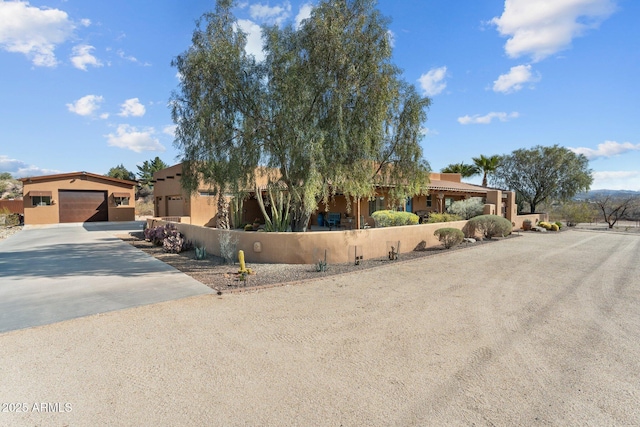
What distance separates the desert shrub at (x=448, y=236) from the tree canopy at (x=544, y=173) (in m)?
23.0

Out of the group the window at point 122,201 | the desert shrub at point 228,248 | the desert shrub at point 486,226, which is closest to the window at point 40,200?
the window at point 122,201

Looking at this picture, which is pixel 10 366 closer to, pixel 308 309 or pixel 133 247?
pixel 308 309

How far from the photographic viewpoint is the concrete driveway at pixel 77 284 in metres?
5.73

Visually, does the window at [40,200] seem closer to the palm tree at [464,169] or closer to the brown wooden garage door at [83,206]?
the brown wooden garage door at [83,206]

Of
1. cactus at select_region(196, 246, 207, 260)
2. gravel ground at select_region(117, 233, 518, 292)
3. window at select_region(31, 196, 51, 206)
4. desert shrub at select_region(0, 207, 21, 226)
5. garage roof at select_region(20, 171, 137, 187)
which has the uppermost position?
garage roof at select_region(20, 171, 137, 187)

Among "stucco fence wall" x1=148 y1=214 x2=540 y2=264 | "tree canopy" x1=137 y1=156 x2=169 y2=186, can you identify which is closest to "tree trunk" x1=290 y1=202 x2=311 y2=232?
"stucco fence wall" x1=148 y1=214 x2=540 y2=264

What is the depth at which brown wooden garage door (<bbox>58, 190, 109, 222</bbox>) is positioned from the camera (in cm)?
2734

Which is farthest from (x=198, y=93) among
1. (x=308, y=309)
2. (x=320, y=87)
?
(x=308, y=309)

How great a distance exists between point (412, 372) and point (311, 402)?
51.9 inches

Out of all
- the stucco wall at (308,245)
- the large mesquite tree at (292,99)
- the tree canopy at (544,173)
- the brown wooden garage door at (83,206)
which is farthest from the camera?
the tree canopy at (544,173)

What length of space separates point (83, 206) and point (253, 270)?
89.6 feet

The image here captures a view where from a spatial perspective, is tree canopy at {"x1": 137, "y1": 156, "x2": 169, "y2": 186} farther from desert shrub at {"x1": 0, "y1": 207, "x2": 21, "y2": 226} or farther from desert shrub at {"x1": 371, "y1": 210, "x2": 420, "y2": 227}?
desert shrub at {"x1": 371, "y1": 210, "x2": 420, "y2": 227}

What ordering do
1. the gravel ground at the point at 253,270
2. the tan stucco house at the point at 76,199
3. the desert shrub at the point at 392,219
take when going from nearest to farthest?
the gravel ground at the point at 253,270 → the desert shrub at the point at 392,219 → the tan stucco house at the point at 76,199

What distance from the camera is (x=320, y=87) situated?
33.4 ft
